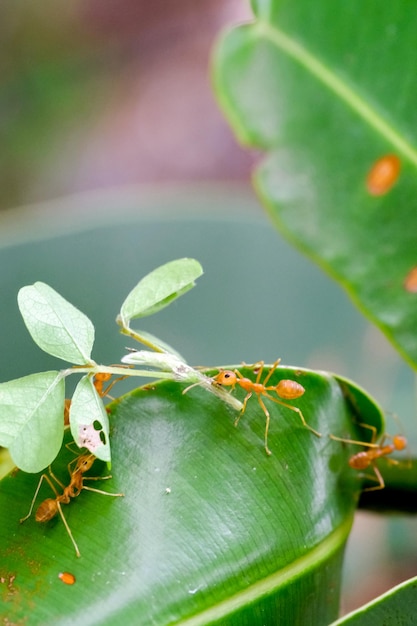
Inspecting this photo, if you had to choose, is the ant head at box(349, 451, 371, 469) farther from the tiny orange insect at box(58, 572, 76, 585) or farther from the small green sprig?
the tiny orange insect at box(58, 572, 76, 585)

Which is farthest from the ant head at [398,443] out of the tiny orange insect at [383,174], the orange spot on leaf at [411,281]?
the tiny orange insect at [383,174]

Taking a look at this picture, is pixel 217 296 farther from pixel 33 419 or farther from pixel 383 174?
pixel 33 419

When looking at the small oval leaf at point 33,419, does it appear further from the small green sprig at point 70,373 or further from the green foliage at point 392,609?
the green foliage at point 392,609

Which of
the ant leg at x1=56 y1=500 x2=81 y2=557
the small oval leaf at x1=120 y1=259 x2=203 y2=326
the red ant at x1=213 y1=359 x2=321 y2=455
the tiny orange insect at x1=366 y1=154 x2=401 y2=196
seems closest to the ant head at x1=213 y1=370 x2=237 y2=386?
the red ant at x1=213 y1=359 x2=321 y2=455

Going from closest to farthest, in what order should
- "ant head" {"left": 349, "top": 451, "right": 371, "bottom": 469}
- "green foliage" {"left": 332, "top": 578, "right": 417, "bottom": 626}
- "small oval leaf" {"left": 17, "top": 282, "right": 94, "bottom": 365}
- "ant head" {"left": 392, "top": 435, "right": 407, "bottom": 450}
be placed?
"green foliage" {"left": 332, "top": 578, "right": 417, "bottom": 626}
"small oval leaf" {"left": 17, "top": 282, "right": 94, "bottom": 365}
"ant head" {"left": 349, "top": 451, "right": 371, "bottom": 469}
"ant head" {"left": 392, "top": 435, "right": 407, "bottom": 450}

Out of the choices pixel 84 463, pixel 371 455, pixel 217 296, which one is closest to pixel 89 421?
pixel 84 463
